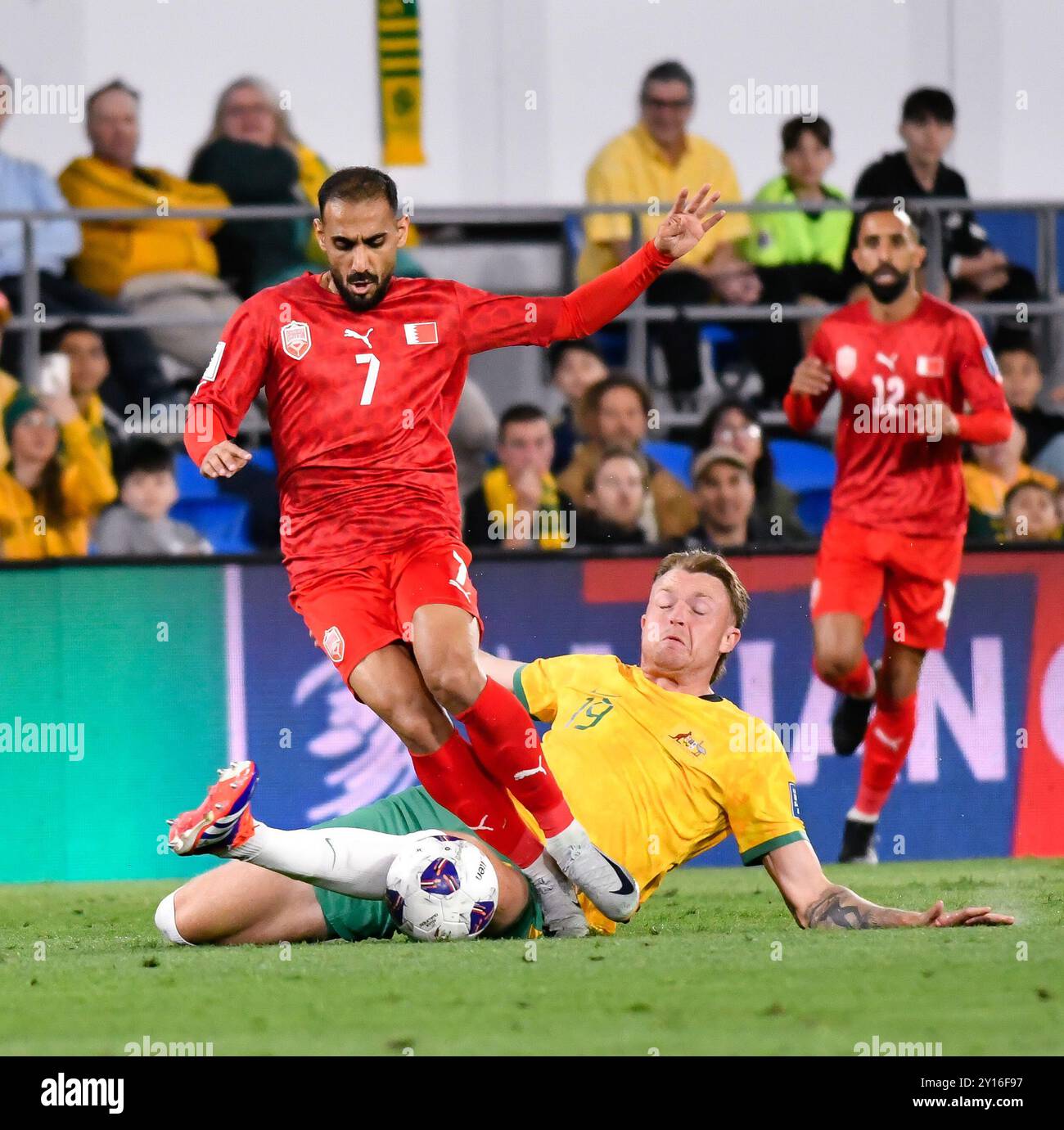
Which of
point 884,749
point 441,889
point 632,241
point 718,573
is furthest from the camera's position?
point 632,241

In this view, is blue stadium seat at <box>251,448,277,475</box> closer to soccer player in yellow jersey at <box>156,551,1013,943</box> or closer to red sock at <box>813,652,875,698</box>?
red sock at <box>813,652,875,698</box>

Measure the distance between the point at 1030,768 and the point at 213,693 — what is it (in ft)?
10.8

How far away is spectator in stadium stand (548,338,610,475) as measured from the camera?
26.7 ft

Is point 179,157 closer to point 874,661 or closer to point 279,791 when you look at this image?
point 279,791

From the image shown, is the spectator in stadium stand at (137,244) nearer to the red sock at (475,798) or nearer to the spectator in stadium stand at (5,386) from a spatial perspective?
the spectator in stadium stand at (5,386)

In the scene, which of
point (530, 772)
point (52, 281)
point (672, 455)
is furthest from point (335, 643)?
point (52, 281)

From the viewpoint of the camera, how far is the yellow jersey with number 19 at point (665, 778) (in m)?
4.40

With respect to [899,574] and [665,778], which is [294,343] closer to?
[665,778]

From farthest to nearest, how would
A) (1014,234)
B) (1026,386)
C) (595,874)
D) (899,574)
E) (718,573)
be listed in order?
(1014,234)
(1026,386)
(899,574)
(718,573)
(595,874)

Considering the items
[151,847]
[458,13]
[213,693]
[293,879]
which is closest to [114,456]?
[213,693]

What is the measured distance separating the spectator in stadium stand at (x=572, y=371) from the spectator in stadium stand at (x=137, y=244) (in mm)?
1512

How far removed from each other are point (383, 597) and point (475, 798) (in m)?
0.65

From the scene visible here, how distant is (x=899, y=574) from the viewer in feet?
25.2

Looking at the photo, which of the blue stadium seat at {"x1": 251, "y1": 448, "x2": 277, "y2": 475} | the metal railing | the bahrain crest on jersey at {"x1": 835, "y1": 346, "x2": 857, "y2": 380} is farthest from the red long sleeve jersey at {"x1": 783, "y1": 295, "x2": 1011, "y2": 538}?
the blue stadium seat at {"x1": 251, "y1": 448, "x2": 277, "y2": 475}
